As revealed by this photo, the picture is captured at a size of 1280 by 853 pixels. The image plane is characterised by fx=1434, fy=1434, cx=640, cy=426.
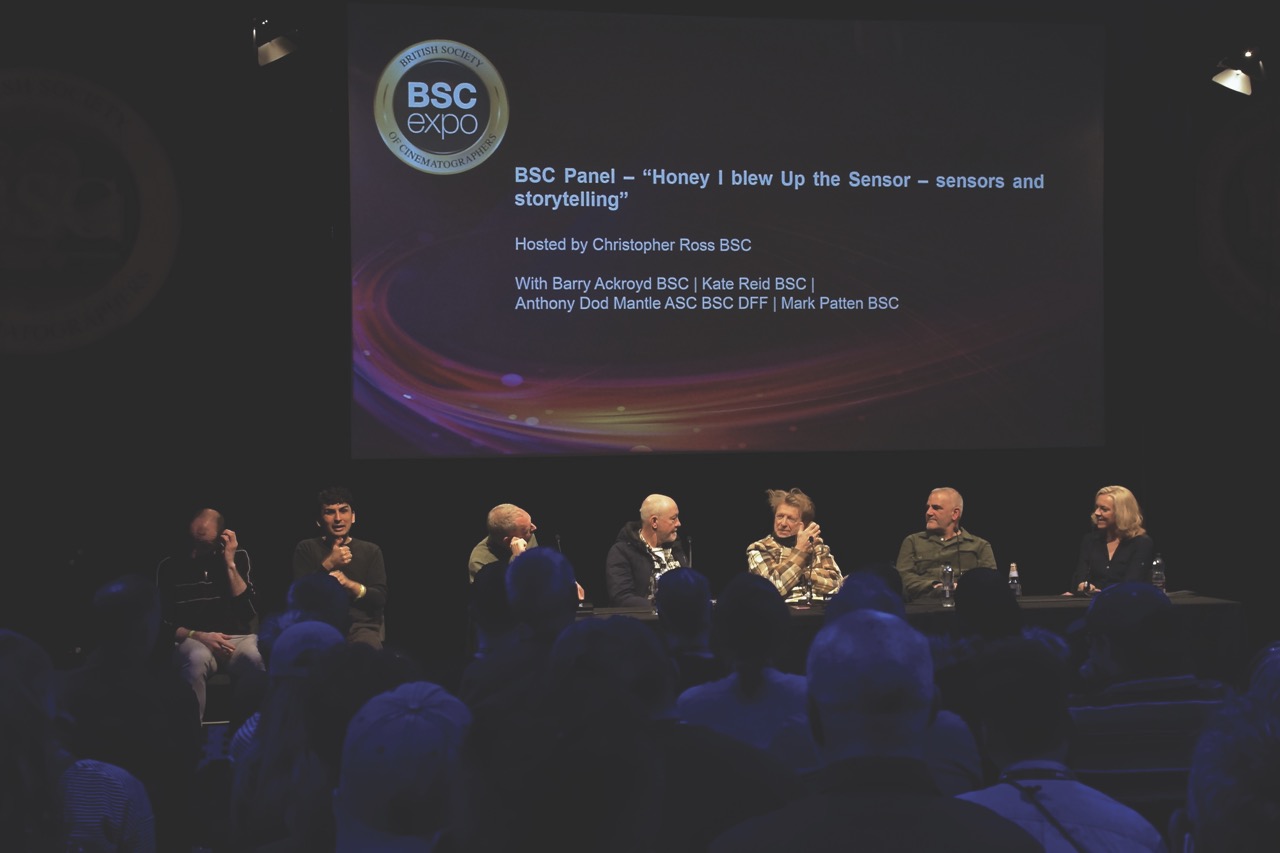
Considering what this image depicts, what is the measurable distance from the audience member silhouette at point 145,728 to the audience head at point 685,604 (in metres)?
1.08

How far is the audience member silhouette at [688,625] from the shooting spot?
3340mm

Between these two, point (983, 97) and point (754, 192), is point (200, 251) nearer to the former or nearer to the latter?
point (754, 192)

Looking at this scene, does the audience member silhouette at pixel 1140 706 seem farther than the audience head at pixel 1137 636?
No

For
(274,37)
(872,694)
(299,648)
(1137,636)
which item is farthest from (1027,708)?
(274,37)

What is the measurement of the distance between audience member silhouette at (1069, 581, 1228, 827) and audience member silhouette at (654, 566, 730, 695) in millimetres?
830

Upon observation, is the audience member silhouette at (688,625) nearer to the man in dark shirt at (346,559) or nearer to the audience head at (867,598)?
the audience head at (867,598)

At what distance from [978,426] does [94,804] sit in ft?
20.1

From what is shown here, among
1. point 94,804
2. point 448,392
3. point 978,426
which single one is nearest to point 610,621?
point 94,804

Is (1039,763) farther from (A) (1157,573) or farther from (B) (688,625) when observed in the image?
(A) (1157,573)

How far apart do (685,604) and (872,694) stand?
1.79 m

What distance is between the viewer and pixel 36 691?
6.18ft

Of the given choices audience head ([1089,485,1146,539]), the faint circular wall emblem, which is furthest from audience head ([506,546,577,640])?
the faint circular wall emblem

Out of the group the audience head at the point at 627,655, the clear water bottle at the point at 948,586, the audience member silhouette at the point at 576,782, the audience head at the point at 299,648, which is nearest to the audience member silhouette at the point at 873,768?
the audience member silhouette at the point at 576,782

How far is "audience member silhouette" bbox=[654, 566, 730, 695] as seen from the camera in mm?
3340
